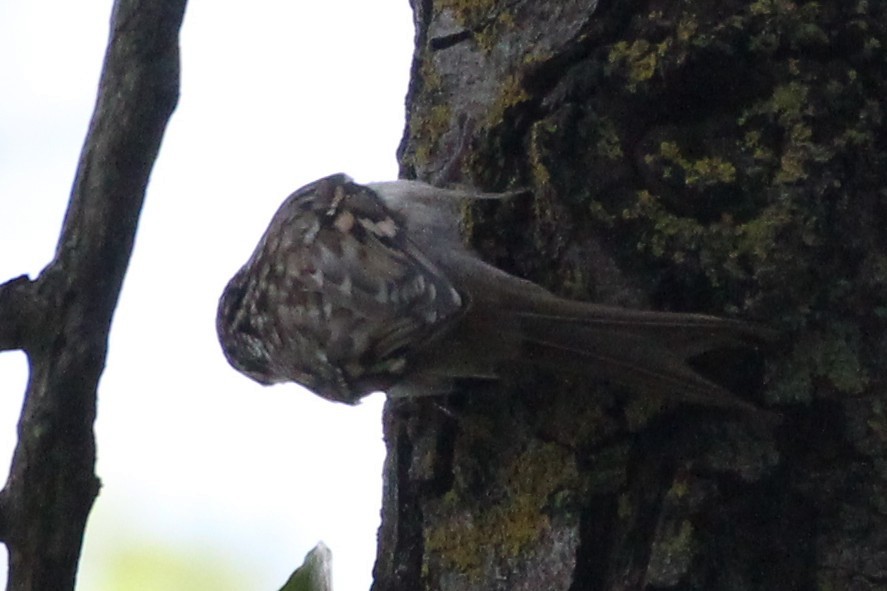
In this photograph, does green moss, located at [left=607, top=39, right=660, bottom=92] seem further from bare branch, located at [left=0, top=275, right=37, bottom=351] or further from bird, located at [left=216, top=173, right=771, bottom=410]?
bare branch, located at [left=0, top=275, right=37, bottom=351]

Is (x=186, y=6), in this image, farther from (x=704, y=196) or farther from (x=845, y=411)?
(x=845, y=411)

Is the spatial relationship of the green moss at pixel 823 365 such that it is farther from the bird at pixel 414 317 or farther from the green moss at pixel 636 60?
the green moss at pixel 636 60

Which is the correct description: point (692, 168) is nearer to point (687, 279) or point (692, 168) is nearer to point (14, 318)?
point (687, 279)

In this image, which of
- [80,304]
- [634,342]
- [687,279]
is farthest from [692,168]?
[80,304]

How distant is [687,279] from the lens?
5.20ft

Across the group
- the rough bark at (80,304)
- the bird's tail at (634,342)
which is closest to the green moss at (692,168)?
the bird's tail at (634,342)

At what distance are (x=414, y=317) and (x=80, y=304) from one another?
0.55 metres

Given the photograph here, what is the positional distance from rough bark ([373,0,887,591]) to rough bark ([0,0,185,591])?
0.54 metres

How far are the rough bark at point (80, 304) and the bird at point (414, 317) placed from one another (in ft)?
1.67

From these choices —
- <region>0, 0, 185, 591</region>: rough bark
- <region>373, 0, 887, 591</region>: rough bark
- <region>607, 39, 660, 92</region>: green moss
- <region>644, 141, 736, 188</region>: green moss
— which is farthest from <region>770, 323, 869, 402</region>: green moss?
<region>0, 0, 185, 591</region>: rough bark

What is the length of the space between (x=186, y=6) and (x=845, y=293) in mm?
954

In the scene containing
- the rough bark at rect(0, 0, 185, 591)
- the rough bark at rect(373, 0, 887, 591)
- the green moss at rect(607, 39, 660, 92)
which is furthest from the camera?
the green moss at rect(607, 39, 660, 92)

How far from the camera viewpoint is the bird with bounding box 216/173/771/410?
61.0 inches

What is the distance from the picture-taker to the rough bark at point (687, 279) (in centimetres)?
149
